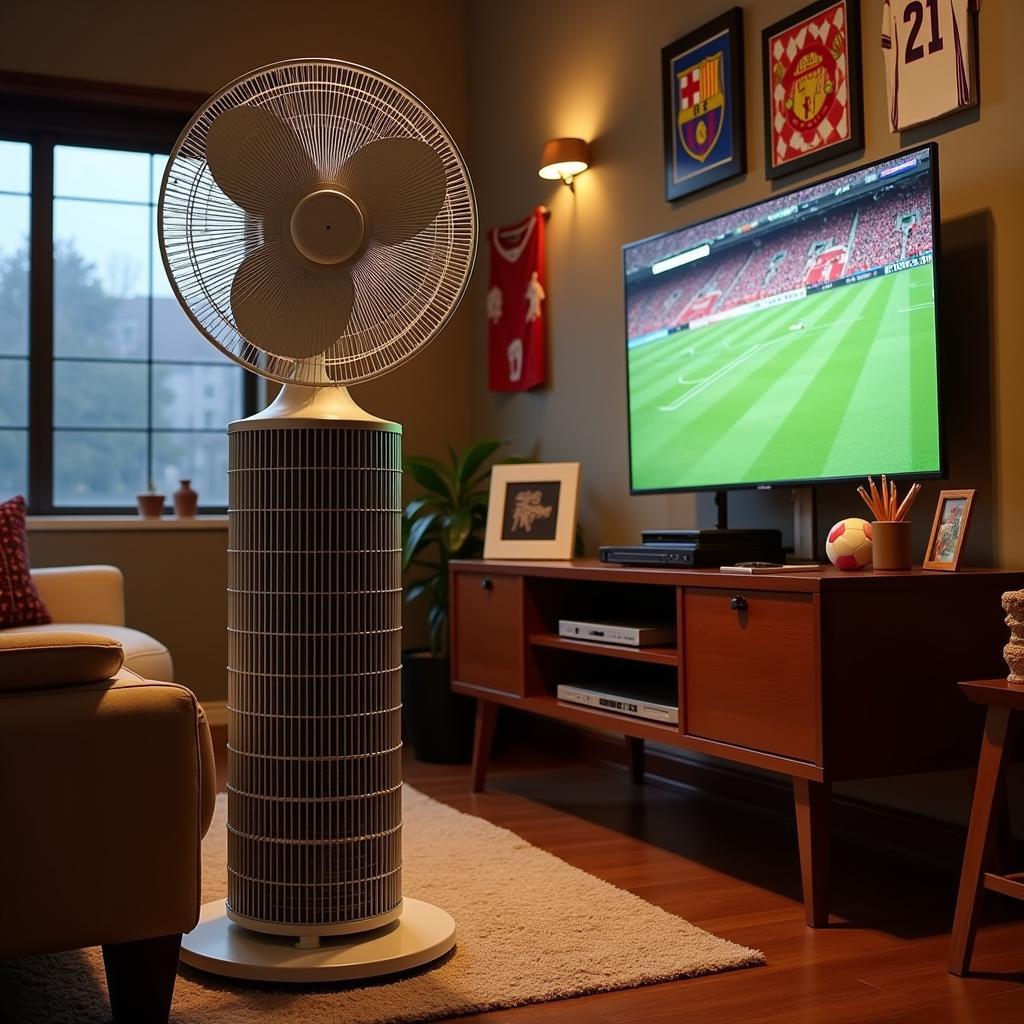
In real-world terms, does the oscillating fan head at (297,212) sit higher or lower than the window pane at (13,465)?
higher

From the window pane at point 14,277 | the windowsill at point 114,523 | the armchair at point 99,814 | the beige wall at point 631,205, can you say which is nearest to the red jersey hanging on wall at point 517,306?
the beige wall at point 631,205

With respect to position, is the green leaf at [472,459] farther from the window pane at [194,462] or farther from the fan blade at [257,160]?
the fan blade at [257,160]

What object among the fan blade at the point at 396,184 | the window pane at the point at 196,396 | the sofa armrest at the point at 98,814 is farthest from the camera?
the window pane at the point at 196,396

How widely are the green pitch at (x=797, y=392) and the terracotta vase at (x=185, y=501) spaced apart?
77.5 inches

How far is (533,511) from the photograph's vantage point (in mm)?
3469

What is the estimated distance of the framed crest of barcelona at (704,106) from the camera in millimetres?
3178

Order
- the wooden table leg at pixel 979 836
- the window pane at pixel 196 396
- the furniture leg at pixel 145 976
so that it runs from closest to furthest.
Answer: the furniture leg at pixel 145 976, the wooden table leg at pixel 979 836, the window pane at pixel 196 396

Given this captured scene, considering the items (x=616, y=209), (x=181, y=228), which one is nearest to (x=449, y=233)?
(x=181, y=228)

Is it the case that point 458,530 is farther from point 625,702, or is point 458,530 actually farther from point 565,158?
point 625,702

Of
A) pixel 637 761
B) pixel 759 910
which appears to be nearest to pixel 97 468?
pixel 637 761

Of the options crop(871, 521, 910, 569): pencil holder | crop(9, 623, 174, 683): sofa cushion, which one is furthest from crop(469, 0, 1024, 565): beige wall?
crop(9, 623, 174, 683): sofa cushion

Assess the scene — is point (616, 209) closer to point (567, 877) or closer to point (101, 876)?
point (567, 877)

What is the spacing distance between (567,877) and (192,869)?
1027 mm

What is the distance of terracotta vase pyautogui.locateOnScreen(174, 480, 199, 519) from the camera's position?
4.62 meters
